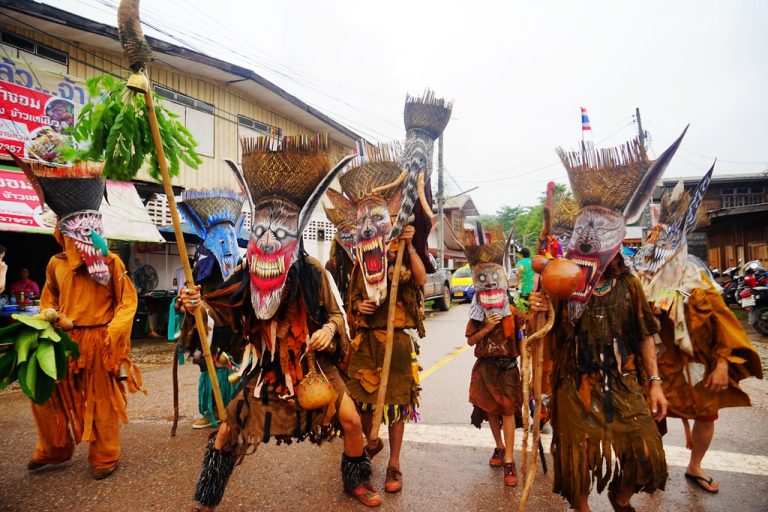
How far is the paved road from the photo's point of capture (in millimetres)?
3004

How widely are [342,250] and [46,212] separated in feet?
20.9

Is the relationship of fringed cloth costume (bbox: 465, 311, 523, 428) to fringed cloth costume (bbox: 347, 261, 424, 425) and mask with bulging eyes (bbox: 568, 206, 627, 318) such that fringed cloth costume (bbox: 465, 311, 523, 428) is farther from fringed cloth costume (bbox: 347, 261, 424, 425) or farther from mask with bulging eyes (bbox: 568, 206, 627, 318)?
mask with bulging eyes (bbox: 568, 206, 627, 318)

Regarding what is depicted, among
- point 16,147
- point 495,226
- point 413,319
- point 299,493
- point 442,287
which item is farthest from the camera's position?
point 442,287

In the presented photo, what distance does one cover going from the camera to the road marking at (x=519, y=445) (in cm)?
350

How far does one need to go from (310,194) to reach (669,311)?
8.45 feet

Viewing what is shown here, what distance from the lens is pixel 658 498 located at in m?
3.07

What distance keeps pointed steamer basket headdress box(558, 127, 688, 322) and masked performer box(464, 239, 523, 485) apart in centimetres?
→ 116

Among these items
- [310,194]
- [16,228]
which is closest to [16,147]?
[16,228]

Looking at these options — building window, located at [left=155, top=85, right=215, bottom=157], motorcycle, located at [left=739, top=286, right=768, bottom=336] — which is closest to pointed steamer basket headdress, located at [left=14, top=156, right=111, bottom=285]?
building window, located at [left=155, top=85, right=215, bottom=157]

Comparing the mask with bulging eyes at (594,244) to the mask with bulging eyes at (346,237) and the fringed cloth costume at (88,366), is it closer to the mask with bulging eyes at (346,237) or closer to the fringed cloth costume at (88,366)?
the mask with bulging eyes at (346,237)

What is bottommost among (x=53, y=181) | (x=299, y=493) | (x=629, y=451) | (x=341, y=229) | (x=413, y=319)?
(x=299, y=493)

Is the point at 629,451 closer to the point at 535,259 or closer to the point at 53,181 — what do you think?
the point at 535,259

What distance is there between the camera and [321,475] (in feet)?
11.3

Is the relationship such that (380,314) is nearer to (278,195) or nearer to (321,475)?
(278,195)
